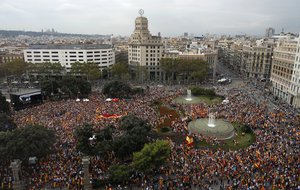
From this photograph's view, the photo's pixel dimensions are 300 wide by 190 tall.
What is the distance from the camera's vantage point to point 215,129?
1692 inches

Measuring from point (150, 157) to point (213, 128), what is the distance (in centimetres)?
1920

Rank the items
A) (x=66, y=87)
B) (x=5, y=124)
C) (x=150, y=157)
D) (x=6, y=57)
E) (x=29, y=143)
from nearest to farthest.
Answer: (x=150, y=157) < (x=29, y=143) < (x=5, y=124) < (x=66, y=87) < (x=6, y=57)

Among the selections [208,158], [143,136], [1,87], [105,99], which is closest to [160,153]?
[143,136]

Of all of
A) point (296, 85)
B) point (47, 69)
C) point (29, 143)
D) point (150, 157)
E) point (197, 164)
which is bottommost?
point (197, 164)

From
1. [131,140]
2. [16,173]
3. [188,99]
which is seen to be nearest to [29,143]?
[16,173]

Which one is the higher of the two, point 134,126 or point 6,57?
point 6,57

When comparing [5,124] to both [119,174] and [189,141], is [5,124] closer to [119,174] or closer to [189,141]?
[119,174]

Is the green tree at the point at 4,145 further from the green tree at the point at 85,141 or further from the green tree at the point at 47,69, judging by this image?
the green tree at the point at 47,69

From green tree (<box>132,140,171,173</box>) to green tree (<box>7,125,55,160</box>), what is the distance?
35.4ft

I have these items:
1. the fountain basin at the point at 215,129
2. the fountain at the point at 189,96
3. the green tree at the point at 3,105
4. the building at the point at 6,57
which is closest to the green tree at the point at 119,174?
the fountain basin at the point at 215,129

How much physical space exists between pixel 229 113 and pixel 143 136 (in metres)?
25.3

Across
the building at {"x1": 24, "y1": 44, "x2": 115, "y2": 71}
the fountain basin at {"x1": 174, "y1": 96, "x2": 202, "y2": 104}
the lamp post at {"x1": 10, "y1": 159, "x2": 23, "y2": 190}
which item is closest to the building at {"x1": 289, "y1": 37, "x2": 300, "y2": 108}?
the fountain basin at {"x1": 174, "y1": 96, "x2": 202, "y2": 104}

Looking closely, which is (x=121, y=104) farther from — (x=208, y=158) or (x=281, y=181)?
(x=281, y=181)

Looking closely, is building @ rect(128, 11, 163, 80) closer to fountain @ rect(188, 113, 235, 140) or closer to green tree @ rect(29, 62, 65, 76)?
green tree @ rect(29, 62, 65, 76)
